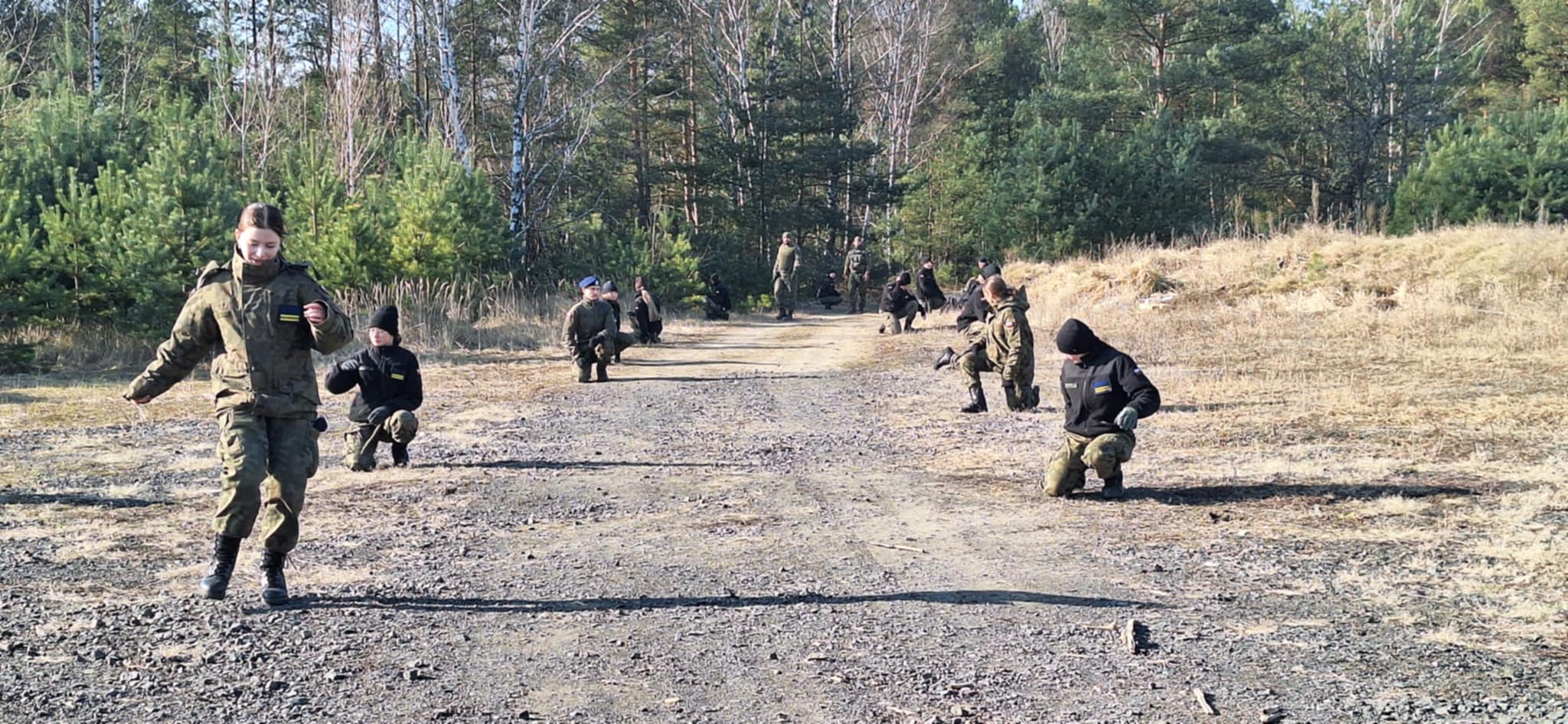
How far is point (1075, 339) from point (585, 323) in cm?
889

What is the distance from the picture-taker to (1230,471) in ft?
30.6

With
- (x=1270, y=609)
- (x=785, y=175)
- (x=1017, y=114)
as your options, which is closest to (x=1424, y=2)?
(x=1017, y=114)

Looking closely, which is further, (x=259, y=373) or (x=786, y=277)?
(x=786, y=277)

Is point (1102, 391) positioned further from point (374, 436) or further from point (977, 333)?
point (977, 333)

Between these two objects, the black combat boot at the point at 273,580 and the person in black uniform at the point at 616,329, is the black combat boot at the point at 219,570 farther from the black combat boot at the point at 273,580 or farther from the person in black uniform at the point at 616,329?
the person in black uniform at the point at 616,329

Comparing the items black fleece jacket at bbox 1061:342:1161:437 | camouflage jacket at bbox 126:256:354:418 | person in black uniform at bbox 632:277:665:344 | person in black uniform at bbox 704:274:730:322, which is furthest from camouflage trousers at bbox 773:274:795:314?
camouflage jacket at bbox 126:256:354:418

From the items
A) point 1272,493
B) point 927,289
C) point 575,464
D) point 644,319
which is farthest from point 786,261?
point 1272,493

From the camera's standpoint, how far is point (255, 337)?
5.77 m

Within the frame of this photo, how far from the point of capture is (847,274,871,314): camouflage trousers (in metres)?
32.5

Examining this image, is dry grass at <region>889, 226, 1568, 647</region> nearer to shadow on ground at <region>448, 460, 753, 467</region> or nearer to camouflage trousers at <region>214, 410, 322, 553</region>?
shadow on ground at <region>448, 460, 753, 467</region>

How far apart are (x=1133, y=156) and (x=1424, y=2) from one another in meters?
25.0

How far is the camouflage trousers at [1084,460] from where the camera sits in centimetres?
835

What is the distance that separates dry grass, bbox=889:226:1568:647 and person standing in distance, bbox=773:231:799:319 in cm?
558

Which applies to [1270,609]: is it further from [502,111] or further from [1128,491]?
[502,111]
